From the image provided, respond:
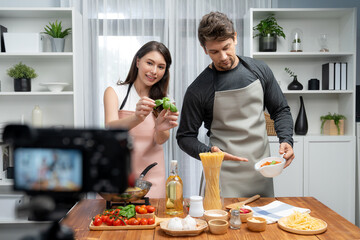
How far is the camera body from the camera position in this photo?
489 millimetres

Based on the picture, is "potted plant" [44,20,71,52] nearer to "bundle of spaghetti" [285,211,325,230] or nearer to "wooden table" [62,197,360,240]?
"wooden table" [62,197,360,240]

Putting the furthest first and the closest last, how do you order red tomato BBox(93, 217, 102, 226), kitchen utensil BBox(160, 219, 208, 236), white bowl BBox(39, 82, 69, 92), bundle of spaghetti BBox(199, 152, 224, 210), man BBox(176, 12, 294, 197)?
white bowl BBox(39, 82, 69, 92), man BBox(176, 12, 294, 197), bundle of spaghetti BBox(199, 152, 224, 210), red tomato BBox(93, 217, 102, 226), kitchen utensil BBox(160, 219, 208, 236)

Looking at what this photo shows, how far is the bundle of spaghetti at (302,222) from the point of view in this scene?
4.61 ft

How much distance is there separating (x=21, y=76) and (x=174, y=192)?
2391 mm

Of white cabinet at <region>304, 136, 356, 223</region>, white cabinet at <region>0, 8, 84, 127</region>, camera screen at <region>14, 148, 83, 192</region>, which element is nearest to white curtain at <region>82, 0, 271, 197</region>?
white cabinet at <region>0, 8, 84, 127</region>

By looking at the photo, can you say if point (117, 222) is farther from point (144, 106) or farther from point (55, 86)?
point (55, 86)

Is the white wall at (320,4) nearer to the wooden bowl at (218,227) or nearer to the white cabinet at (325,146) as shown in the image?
the white cabinet at (325,146)

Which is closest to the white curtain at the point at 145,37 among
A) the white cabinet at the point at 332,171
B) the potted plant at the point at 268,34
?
the potted plant at the point at 268,34

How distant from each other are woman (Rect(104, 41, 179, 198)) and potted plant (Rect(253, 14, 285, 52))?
1.54 m

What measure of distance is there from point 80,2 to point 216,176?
2751 millimetres

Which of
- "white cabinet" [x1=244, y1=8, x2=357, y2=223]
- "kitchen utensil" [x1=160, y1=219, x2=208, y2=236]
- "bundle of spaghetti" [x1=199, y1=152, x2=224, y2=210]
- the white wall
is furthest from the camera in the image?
the white wall

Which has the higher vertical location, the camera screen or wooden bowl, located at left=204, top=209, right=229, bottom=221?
the camera screen

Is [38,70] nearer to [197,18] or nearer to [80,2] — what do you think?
[80,2]

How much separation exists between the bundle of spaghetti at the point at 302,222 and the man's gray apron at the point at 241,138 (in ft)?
2.07
